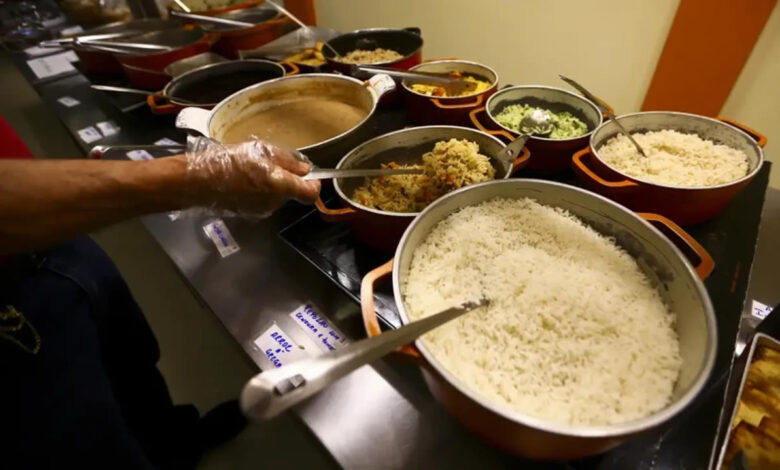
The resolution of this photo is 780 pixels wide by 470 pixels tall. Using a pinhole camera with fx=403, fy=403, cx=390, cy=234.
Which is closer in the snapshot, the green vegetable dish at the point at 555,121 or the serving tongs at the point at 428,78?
the green vegetable dish at the point at 555,121

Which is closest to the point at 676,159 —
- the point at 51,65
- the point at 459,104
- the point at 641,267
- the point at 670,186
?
the point at 670,186

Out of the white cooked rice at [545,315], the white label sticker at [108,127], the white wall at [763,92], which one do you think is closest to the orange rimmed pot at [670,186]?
the white cooked rice at [545,315]

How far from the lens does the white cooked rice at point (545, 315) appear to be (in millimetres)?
592

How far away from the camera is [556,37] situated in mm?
2287

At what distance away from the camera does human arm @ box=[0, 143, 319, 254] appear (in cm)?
61

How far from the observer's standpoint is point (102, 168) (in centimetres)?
68

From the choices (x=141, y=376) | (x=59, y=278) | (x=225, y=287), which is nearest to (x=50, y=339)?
(x=59, y=278)

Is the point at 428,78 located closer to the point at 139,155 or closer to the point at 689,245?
the point at 689,245

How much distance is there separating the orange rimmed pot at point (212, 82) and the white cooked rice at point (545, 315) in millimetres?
1089

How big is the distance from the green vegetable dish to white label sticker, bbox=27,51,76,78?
248 cm

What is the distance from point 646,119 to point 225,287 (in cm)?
121

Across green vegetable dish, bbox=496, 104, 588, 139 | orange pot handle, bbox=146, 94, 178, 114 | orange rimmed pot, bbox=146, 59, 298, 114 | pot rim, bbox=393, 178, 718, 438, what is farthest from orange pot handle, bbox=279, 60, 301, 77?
pot rim, bbox=393, 178, 718, 438

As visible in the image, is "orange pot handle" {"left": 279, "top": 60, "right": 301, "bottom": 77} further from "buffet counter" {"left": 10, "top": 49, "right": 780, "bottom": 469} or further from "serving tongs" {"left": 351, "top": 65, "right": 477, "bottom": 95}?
"buffet counter" {"left": 10, "top": 49, "right": 780, "bottom": 469}

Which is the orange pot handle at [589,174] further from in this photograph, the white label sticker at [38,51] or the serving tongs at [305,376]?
the white label sticker at [38,51]
